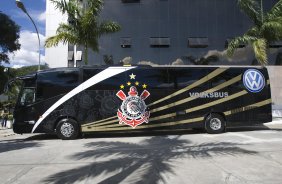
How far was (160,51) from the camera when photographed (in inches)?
1011

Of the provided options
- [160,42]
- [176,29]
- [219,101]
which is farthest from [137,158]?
[176,29]

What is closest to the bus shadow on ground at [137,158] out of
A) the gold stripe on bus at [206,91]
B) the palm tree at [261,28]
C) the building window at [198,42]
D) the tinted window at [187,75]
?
the gold stripe on bus at [206,91]

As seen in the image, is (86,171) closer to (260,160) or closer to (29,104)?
(260,160)

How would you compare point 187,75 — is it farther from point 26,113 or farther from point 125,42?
point 125,42

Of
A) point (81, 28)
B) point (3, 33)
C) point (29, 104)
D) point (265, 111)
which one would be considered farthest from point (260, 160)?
point (3, 33)

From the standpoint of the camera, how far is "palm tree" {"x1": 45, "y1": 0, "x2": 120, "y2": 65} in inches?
745

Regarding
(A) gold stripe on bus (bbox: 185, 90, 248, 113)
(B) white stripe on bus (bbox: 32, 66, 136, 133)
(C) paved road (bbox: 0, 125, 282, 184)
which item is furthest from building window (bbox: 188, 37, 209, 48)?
(C) paved road (bbox: 0, 125, 282, 184)

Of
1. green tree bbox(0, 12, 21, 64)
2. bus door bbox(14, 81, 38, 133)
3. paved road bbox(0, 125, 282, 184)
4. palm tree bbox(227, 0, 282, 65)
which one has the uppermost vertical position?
green tree bbox(0, 12, 21, 64)

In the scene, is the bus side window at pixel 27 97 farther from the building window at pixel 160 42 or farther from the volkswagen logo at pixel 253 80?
the building window at pixel 160 42

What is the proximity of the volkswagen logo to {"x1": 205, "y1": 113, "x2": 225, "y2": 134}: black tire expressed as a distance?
1.94 m

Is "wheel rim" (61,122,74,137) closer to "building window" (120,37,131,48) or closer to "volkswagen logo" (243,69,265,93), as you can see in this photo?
"volkswagen logo" (243,69,265,93)

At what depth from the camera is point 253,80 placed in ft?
51.6

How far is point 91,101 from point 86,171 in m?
6.77

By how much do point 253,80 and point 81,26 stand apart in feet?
31.7
